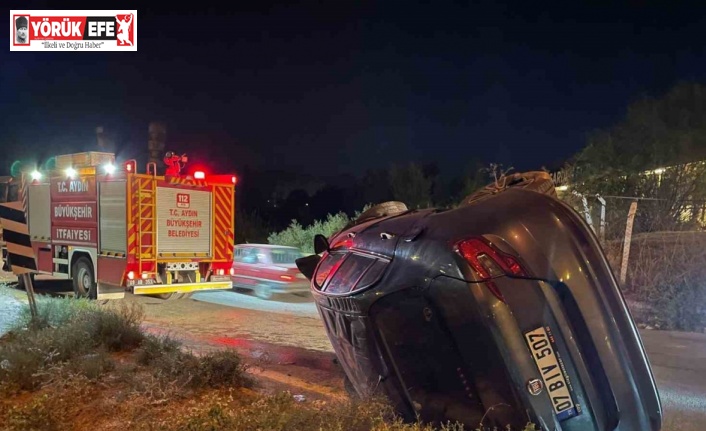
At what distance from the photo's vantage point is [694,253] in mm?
9656

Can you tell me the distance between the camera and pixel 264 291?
1346 cm

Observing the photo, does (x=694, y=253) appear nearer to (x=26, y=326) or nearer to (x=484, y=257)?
(x=484, y=257)

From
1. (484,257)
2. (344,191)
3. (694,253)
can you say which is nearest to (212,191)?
(694,253)

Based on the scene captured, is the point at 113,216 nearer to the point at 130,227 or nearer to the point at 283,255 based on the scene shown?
the point at 130,227

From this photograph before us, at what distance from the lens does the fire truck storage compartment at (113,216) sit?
10.8 metres

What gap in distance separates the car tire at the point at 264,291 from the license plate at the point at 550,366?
1106 centimetres

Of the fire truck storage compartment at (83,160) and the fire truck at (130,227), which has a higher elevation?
the fire truck storage compartment at (83,160)

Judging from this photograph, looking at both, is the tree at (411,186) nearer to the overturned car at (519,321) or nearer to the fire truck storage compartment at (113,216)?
the fire truck storage compartment at (113,216)

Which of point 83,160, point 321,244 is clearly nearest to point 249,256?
point 83,160

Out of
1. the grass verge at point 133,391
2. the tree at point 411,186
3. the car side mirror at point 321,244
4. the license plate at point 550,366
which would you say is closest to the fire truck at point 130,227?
the grass verge at point 133,391

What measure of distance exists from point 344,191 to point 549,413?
44454 millimetres

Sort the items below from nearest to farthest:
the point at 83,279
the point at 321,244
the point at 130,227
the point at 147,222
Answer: the point at 321,244
the point at 130,227
the point at 147,222
the point at 83,279

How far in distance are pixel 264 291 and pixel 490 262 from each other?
36.7 ft

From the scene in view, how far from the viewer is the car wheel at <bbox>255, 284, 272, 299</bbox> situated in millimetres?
13406
